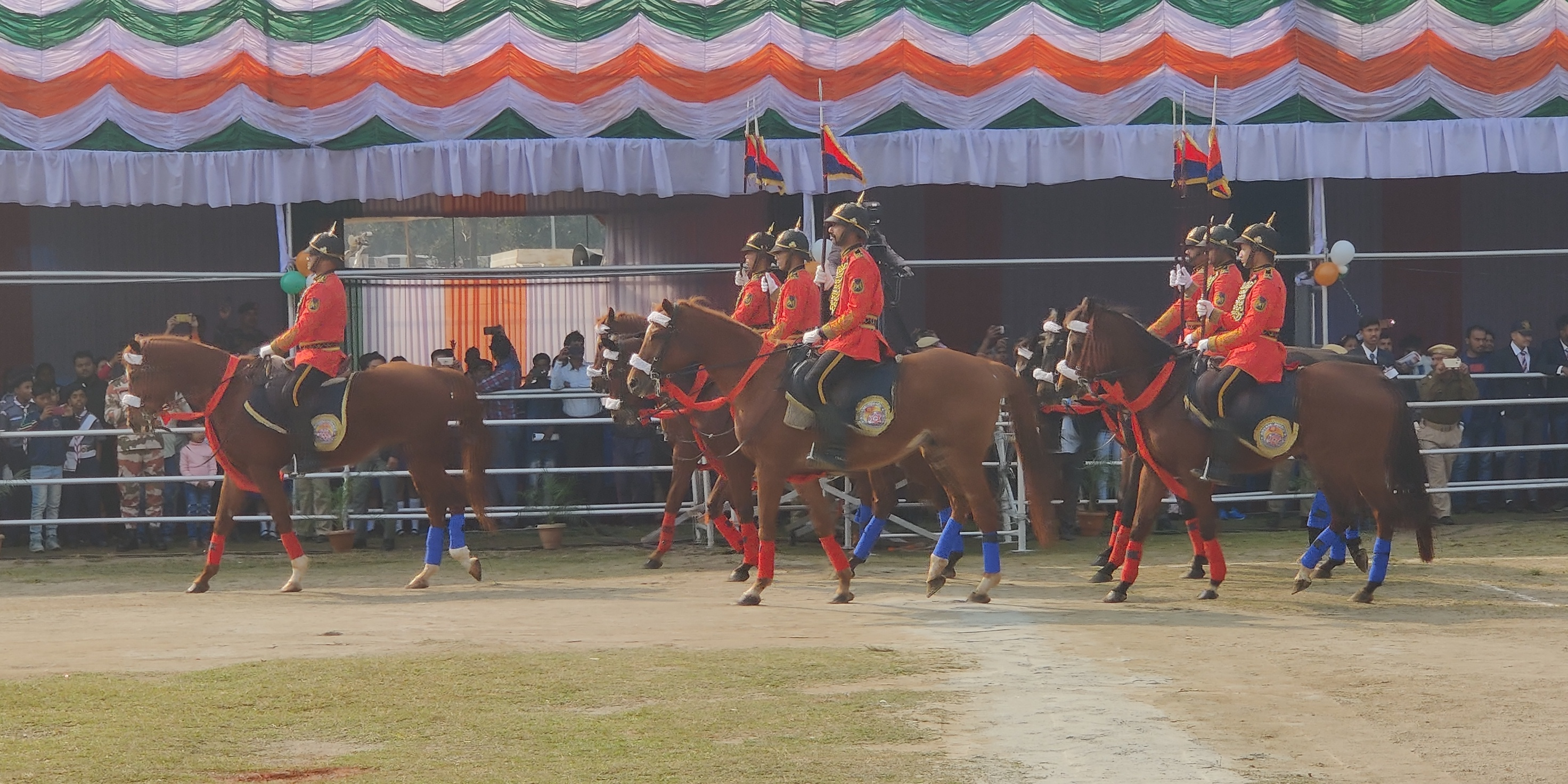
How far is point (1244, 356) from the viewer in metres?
10.9

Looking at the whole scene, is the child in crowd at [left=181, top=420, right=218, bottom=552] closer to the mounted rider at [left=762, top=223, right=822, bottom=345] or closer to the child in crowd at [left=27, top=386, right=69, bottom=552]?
the child in crowd at [left=27, top=386, right=69, bottom=552]

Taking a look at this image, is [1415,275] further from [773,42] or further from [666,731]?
[666,731]

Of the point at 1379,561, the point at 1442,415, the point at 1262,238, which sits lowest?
the point at 1379,561

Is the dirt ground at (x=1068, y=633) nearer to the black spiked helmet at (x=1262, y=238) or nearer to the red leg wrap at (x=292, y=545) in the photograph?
the red leg wrap at (x=292, y=545)

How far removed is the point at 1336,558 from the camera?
11.8 m

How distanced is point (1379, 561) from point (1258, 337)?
61.9 inches

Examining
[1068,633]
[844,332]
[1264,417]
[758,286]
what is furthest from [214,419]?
[1264,417]

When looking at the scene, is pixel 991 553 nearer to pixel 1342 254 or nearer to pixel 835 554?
pixel 835 554

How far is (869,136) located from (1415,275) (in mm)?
6474

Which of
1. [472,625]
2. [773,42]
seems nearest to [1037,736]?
[472,625]

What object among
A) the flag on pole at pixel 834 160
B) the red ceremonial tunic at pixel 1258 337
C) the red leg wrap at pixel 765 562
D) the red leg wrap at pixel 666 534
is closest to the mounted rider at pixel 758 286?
the flag on pole at pixel 834 160

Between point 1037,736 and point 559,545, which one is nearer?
point 1037,736

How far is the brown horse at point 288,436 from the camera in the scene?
11.9 meters

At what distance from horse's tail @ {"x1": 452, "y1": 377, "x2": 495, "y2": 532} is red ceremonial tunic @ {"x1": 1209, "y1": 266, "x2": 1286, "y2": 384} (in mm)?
5213
